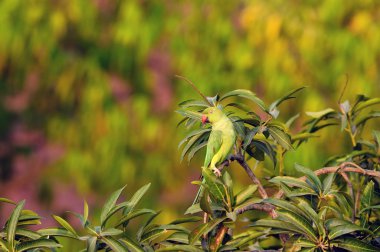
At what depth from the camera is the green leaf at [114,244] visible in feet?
5.23

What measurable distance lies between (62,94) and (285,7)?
1810 mm

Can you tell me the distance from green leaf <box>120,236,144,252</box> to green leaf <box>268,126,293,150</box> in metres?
0.41

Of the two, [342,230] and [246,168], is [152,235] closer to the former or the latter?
[246,168]

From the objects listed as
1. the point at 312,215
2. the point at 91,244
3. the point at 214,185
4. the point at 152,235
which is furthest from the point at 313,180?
the point at 91,244

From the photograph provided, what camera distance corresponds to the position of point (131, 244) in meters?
1.61

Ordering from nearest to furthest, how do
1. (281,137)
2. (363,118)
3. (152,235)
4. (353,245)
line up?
1. (353,245)
2. (152,235)
3. (281,137)
4. (363,118)

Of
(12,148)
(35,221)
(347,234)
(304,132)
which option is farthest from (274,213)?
(12,148)

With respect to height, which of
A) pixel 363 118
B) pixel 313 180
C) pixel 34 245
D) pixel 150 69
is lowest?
pixel 34 245

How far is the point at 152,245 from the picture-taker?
1706mm

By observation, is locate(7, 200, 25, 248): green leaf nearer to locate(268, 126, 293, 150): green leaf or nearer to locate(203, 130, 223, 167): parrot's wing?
locate(203, 130, 223, 167): parrot's wing

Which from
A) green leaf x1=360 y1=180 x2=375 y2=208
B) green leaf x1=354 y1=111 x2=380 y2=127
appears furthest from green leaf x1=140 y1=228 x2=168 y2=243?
green leaf x1=354 y1=111 x2=380 y2=127

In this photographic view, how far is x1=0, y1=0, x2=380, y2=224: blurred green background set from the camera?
19.9 ft

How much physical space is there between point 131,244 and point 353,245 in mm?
428

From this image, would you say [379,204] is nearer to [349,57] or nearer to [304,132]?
[304,132]
